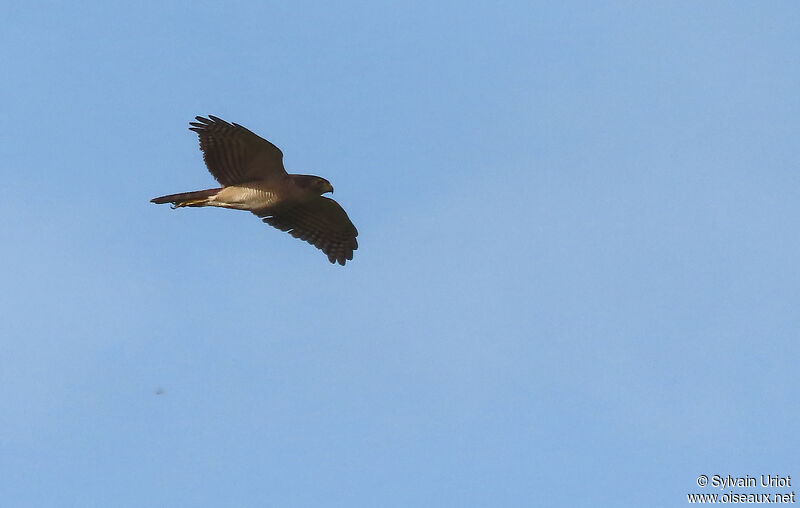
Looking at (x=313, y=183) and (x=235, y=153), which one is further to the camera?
(x=313, y=183)

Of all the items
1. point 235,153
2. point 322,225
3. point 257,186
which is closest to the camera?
point 235,153

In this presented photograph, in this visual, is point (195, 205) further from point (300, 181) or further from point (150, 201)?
point (300, 181)

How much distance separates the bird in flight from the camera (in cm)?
1593

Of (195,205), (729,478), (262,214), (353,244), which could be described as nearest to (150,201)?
(195,205)

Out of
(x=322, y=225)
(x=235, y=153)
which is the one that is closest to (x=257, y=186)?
(x=235, y=153)

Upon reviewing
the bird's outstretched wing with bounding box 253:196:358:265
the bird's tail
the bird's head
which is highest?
the bird's outstretched wing with bounding box 253:196:358:265

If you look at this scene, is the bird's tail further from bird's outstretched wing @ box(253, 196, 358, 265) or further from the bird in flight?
bird's outstretched wing @ box(253, 196, 358, 265)

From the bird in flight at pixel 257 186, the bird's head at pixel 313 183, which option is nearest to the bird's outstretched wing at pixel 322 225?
the bird in flight at pixel 257 186

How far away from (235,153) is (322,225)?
2.63 meters

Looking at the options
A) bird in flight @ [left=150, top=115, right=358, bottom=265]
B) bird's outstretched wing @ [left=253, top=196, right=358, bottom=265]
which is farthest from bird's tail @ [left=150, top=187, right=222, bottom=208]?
bird's outstretched wing @ [left=253, top=196, right=358, bottom=265]

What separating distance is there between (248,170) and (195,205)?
108 centimetres

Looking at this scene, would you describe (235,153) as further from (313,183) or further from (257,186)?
(313,183)

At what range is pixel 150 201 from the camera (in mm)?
16391

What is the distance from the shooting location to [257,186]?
656 inches
